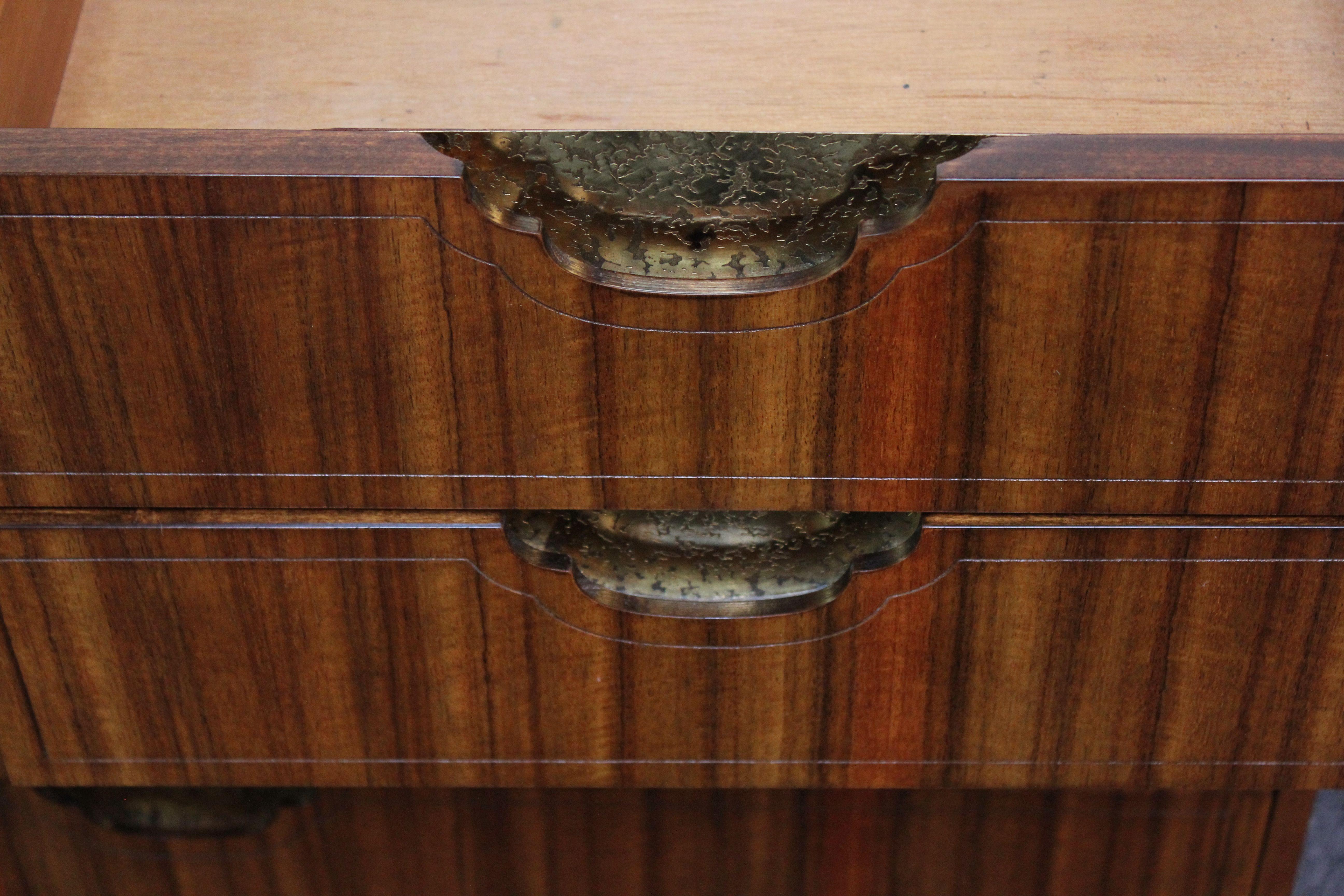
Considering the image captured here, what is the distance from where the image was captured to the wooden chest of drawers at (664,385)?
414 mm

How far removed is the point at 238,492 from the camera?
476mm

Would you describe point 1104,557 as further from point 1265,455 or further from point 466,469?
point 466,469

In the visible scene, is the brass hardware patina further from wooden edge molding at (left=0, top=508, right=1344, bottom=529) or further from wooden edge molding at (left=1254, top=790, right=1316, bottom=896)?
wooden edge molding at (left=1254, top=790, right=1316, bottom=896)

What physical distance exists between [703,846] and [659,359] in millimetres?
258

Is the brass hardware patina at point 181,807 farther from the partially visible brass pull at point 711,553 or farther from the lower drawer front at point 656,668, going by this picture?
the partially visible brass pull at point 711,553

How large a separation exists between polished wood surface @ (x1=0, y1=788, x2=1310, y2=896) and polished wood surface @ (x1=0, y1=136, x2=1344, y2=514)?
17 centimetres

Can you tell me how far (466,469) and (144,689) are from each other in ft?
0.52

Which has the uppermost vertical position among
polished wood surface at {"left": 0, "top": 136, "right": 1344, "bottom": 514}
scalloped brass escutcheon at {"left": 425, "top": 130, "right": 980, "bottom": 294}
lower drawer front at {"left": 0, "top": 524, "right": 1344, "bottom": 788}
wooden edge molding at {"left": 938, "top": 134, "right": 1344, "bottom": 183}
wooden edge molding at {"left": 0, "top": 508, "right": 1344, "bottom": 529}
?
wooden edge molding at {"left": 938, "top": 134, "right": 1344, "bottom": 183}

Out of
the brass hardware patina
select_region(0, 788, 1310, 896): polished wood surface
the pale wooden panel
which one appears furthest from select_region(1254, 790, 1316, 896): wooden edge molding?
the brass hardware patina

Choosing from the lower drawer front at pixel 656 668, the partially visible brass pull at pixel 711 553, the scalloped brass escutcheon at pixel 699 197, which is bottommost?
the lower drawer front at pixel 656 668

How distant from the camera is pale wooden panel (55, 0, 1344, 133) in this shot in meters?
0.51

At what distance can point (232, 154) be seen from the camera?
1.34ft

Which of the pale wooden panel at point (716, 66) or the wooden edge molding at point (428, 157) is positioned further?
the pale wooden panel at point (716, 66)

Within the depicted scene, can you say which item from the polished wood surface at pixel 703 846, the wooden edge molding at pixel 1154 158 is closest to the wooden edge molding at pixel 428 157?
the wooden edge molding at pixel 1154 158
